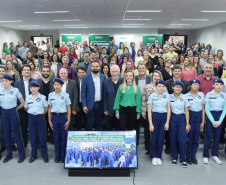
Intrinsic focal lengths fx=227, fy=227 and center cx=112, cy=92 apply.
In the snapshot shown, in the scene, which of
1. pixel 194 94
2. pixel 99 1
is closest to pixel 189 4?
pixel 99 1

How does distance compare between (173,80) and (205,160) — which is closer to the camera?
(205,160)

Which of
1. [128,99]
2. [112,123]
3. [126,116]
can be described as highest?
[128,99]

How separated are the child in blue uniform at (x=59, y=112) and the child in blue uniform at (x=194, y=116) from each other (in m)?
A: 2.06

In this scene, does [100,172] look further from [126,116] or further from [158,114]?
[158,114]

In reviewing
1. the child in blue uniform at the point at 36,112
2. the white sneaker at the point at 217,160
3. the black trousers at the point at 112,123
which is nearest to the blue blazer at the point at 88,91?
the black trousers at the point at 112,123

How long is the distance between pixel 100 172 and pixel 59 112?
3.81 ft

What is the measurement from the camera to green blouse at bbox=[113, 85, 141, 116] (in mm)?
3978

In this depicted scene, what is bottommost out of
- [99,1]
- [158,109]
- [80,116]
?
[80,116]

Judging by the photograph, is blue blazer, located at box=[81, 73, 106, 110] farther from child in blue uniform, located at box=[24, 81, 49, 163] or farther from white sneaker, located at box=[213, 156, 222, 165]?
white sneaker, located at box=[213, 156, 222, 165]

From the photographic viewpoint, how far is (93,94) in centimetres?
424

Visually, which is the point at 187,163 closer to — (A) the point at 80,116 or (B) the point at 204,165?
(B) the point at 204,165

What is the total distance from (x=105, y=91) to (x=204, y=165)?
2141mm

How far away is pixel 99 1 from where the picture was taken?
7.44m

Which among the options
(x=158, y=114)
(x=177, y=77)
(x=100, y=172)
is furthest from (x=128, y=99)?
(x=100, y=172)
